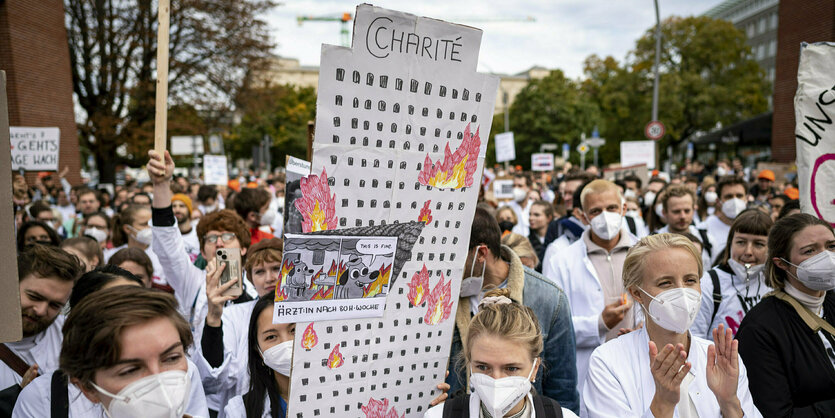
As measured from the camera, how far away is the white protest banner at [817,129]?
400 centimetres

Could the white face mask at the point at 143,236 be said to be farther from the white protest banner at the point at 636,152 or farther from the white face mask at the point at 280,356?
the white protest banner at the point at 636,152

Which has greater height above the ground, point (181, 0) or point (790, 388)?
point (181, 0)

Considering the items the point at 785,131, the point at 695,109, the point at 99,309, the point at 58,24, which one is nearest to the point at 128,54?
the point at 58,24

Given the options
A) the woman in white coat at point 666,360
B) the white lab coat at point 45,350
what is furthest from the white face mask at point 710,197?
the white lab coat at point 45,350

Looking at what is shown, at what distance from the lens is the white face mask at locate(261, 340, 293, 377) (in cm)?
274

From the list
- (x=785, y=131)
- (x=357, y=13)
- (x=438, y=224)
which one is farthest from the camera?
(x=785, y=131)

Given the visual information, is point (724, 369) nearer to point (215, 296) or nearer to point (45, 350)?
point (215, 296)

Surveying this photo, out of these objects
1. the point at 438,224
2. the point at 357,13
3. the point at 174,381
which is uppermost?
the point at 357,13

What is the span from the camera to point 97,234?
658 centimetres

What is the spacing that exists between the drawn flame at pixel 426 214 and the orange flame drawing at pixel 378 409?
0.71 meters

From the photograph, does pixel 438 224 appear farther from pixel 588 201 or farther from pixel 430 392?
pixel 588 201

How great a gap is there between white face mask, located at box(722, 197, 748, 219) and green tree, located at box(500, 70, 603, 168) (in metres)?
45.4

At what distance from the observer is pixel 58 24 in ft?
59.8

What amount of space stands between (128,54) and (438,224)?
25364 millimetres
